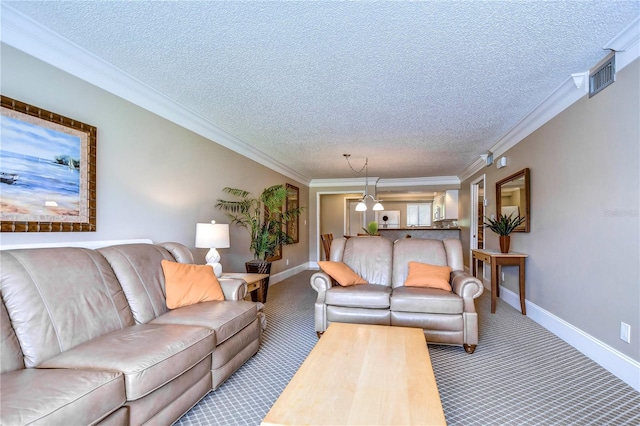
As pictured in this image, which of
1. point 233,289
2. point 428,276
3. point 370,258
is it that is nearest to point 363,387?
point 233,289

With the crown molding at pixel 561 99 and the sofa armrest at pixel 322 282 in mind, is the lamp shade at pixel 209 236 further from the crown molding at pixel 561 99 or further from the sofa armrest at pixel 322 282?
the crown molding at pixel 561 99

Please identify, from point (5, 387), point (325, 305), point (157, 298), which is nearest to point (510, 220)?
point (325, 305)

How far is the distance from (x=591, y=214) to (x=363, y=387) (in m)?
2.55

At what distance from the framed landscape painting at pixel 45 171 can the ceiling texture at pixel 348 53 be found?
62 cm

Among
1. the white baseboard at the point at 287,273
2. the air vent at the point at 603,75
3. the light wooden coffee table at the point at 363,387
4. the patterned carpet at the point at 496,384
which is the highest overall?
the air vent at the point at 603,75

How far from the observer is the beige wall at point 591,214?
2236 mm

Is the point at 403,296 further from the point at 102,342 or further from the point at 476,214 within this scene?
the point at 476,214

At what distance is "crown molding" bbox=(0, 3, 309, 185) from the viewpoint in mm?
1963

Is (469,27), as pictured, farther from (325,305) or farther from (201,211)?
(201,211)

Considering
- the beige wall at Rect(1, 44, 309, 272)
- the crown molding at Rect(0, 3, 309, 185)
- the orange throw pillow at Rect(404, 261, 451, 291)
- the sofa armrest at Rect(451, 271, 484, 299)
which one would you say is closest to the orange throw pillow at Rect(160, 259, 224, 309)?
the beige wall at Rect(1, 44, 309, 272)

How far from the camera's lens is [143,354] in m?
1.59

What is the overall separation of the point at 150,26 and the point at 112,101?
3.12 feet

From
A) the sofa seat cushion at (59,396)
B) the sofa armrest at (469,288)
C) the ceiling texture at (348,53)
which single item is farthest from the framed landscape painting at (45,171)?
the sofa armrest at (469,288)

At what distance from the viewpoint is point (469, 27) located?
2031 millimetres
